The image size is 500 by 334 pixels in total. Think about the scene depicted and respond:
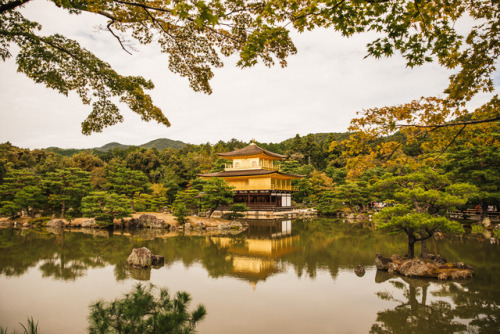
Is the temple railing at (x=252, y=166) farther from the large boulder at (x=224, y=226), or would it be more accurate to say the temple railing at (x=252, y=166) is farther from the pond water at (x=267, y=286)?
the pond water at (x=267, y=286)

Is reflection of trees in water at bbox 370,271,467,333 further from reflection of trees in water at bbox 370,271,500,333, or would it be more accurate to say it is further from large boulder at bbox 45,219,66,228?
large boulder at bbox 45,219,66,228

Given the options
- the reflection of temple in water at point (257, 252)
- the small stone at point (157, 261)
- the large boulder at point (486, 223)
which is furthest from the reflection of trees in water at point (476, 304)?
the large boulder at point (486, 223)

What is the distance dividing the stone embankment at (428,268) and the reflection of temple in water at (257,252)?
300 centimetres

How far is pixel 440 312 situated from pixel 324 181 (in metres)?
24.3

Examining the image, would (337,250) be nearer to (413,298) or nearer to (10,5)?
(413,298)

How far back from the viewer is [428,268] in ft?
24.3

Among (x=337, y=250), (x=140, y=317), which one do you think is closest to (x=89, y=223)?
(x=337, y=250)

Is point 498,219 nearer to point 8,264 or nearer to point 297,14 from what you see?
point 297,14

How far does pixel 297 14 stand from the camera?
2725mm

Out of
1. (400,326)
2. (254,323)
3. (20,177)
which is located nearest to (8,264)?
(254,323)

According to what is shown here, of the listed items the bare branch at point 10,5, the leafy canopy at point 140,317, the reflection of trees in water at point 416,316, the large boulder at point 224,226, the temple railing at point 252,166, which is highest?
the temple railing at point 252,166

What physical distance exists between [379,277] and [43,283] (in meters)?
8.50

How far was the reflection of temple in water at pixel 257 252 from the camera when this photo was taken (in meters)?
8.08

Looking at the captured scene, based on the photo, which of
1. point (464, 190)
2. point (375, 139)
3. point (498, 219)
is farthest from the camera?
point (498, 219)
